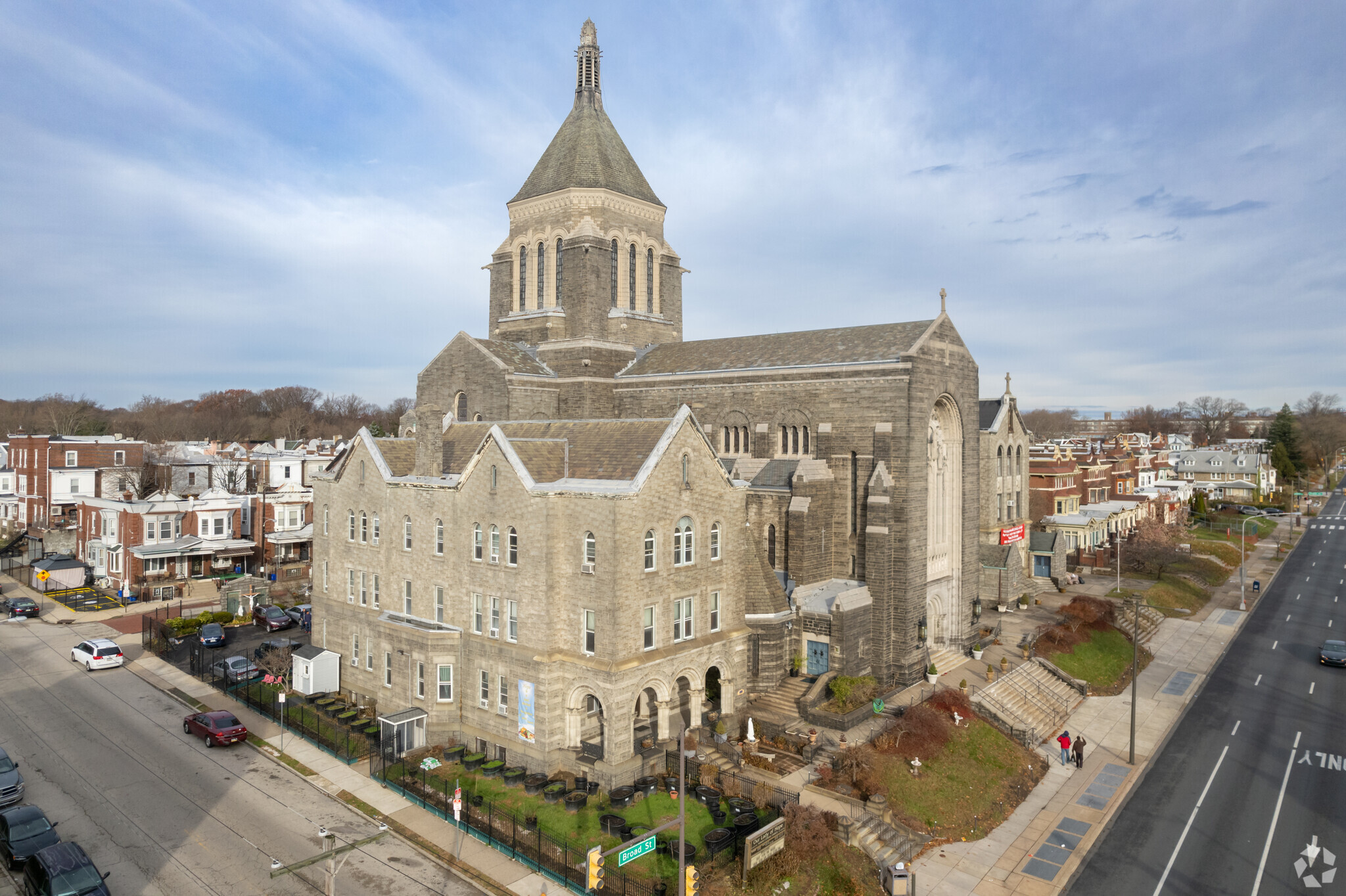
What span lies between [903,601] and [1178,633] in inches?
1067

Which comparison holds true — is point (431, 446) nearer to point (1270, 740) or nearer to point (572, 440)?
point (572, 440)

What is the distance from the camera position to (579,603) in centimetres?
2792

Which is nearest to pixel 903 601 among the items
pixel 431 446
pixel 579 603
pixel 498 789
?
pixel 579 603

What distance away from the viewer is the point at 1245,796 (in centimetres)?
2834

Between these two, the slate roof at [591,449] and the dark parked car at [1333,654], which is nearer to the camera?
the slate roof at [591,449]

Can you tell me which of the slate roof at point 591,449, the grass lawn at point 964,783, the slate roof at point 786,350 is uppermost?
the slate roof at point 786,350

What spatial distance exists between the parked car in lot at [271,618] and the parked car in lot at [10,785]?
21.1m

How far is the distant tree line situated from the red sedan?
256 feet

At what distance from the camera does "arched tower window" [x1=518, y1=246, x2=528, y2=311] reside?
51469mm

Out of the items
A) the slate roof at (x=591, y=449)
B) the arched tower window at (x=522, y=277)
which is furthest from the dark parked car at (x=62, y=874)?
the arched tower window at (x=522, y=277)

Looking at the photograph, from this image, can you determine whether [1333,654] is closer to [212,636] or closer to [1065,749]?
[1065,749]

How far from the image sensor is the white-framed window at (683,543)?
29672 mm

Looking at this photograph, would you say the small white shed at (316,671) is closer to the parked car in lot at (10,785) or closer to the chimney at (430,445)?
the chimney at (430,445)

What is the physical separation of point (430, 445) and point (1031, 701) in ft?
97.9
